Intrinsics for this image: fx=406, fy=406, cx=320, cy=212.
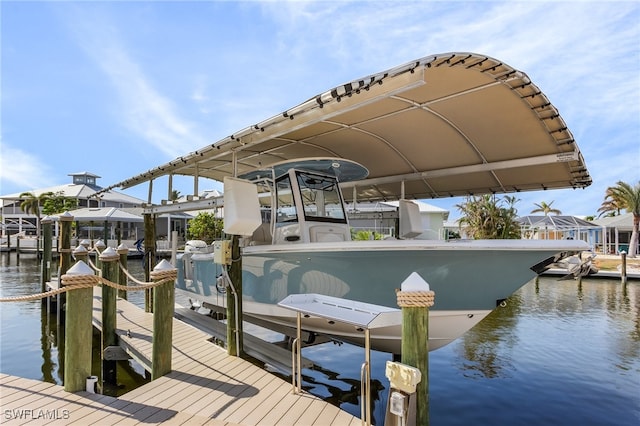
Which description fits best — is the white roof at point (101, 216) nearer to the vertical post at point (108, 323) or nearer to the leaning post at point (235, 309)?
the vertical post at point (108, 323)

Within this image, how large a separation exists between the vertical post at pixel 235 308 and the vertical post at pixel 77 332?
194cm

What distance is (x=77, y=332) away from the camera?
4.23 m

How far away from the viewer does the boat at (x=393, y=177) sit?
4.76 m

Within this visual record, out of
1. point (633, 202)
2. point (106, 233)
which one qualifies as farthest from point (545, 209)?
point (106, 233)

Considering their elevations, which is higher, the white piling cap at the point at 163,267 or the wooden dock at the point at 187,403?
the white piling cap at the point at 163,267

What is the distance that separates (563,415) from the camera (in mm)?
5562

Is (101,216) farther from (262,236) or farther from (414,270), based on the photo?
(414,270)

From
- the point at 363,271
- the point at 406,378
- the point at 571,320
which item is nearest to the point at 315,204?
the point at 363,271

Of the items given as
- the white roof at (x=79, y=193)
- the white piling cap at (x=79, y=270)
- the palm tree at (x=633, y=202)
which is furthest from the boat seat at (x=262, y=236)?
the white roof at (x=79, y=193)

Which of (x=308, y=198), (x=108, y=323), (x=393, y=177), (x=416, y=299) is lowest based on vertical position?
(x=108, y=323)

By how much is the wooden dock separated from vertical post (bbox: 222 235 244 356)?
1.56 ft

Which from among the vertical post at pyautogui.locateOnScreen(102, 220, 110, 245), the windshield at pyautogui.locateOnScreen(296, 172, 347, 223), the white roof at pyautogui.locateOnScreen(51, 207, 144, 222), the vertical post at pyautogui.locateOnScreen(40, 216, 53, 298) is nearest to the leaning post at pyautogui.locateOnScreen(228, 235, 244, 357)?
the windshield at pyautogui.locateOnScreen(296, 172, 347, 223)

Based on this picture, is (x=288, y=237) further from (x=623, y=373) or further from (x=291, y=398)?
(x=623, y=373)

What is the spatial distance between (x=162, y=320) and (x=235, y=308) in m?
1.19
